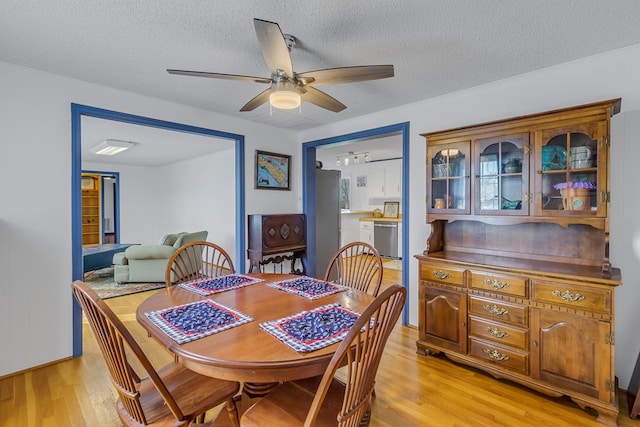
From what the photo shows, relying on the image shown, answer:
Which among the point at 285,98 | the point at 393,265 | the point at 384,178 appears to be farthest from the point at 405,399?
the point at 384,178

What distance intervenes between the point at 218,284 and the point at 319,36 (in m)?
1.73

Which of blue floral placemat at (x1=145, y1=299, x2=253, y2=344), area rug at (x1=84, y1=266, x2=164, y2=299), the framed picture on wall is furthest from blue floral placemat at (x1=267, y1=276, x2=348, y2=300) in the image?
area rug at (x1=84, y1=266, x2=164, y2=299)

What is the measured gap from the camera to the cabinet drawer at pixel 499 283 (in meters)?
2.09

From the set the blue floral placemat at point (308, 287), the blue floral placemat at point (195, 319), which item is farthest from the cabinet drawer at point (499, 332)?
the blue floral placemat at point (195, 319)

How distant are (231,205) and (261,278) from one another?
3781 mm

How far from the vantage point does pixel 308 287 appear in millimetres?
1971

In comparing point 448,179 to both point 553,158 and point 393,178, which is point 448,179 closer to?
point 553,158

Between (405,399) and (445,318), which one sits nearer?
(405,399)

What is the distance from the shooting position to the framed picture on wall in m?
3.97

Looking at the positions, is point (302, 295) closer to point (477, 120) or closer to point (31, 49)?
point (477, 120)

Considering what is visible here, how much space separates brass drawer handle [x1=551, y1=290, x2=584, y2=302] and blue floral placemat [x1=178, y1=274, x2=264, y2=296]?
1.94m

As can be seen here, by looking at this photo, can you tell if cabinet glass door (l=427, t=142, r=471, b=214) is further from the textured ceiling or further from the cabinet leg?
the cabinet leg

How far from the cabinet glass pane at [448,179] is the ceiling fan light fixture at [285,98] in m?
1.50

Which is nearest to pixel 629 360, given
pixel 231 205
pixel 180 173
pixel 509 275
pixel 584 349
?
pixel 584 349
